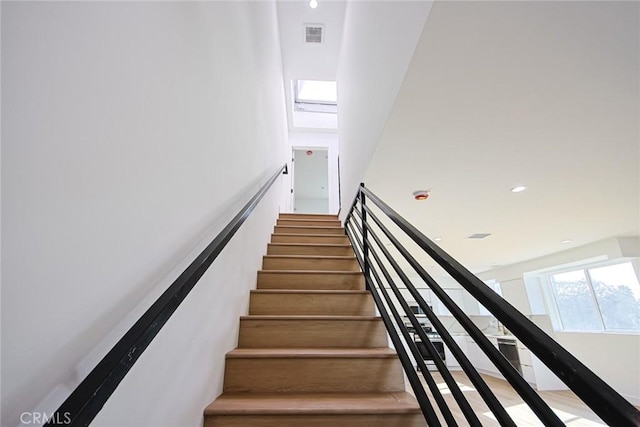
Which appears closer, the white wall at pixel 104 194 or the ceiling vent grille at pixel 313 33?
the white wall at pixel 104 194

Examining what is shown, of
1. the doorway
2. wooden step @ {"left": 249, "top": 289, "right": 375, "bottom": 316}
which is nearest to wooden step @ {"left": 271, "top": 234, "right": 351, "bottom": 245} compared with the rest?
wooden step @ {"left": 249, "top": 289, "right": 375, "bottom": 316}

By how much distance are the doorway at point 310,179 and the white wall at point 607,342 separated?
5.10 meters

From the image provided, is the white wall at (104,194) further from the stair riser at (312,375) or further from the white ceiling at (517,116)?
the white ceiling at (517,116)

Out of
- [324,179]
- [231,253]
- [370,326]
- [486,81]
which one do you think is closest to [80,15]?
[231,253]

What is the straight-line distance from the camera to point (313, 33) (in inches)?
175

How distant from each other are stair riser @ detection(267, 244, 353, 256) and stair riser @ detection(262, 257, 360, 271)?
32 centimetres

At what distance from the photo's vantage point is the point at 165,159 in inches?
33.0

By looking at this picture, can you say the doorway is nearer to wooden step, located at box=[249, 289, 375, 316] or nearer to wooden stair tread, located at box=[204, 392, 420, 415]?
wooden step, located at box=[249, 289, 375, 316]

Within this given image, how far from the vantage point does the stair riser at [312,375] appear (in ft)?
4.74

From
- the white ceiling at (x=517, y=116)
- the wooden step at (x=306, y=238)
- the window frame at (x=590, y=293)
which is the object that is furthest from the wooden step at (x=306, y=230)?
→ the window frame at (x=590, y=293)

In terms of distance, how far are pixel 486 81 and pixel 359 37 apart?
2.05m

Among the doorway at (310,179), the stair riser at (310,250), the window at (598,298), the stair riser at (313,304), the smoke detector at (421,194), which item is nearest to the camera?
the stair riser at (313,304)

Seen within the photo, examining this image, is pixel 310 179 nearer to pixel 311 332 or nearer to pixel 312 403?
pixel 311 332

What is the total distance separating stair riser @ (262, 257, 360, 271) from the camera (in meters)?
2.67
